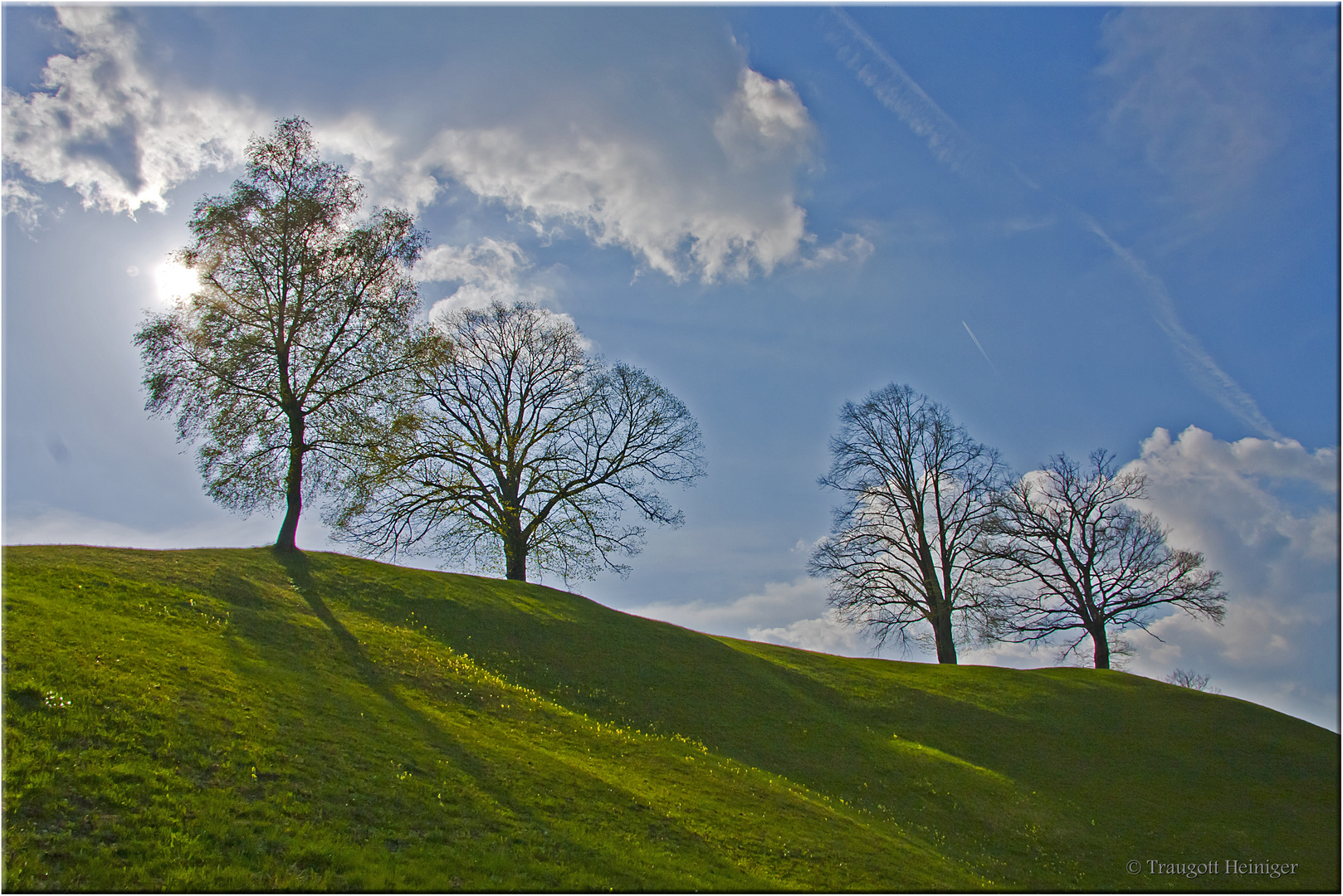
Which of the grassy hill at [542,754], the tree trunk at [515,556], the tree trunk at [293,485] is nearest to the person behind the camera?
the grassy hill at [542,754]

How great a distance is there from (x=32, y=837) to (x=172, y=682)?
5.94 metres

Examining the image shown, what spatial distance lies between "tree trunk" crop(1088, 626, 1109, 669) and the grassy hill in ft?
20.0

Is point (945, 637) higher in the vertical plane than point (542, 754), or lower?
higher

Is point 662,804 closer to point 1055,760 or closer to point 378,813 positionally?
point 378,813

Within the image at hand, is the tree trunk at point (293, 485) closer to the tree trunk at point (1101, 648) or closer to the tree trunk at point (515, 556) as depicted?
the tree trunk at point (515, 556)

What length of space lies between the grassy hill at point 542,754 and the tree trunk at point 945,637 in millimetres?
3448

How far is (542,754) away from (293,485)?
1884 cm

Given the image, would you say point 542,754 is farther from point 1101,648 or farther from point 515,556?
point 1101,648

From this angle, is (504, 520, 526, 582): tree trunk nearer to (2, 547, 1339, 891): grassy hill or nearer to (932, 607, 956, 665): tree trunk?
(2, 547, 1339, 891): grassy hill

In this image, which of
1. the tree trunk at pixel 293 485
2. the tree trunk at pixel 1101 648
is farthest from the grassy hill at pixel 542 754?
the tree trunk at pixel 1101 648

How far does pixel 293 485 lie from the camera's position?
95.7ft

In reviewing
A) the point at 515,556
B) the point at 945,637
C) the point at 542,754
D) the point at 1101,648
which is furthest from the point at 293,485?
the point at 1101,648

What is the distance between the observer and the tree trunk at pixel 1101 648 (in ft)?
137

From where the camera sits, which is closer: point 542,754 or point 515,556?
point 542,754
